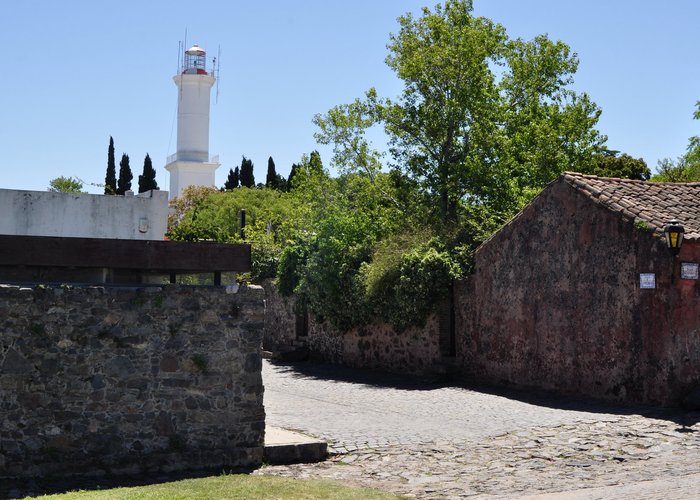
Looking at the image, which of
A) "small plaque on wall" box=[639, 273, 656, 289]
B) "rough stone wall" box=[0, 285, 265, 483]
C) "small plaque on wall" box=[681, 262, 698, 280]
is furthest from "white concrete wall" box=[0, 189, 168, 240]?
"small plaque on wall" box=[681, 262, 698, 280]

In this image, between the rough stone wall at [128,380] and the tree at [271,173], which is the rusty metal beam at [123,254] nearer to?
the rough stone wall at [128,380]

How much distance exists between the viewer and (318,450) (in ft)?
39.3

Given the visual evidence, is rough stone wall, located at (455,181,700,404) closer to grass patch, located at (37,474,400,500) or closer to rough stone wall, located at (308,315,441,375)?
rough stone wall, located at (308,315,441,375)

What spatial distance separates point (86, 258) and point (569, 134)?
74.4 feet

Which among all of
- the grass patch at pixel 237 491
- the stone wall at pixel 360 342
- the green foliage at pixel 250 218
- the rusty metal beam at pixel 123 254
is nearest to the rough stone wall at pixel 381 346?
the stone wall at pixel 360 342

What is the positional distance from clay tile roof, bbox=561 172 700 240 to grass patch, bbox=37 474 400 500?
8.35 m

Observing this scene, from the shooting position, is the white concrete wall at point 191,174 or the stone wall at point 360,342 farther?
the white concrete wall at point 191,174

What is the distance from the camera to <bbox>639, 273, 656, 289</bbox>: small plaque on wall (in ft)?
51.6

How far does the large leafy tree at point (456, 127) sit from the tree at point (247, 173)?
4404 cm

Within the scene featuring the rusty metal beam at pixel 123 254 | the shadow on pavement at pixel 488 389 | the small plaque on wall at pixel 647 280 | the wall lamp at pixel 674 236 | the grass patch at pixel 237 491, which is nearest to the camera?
the grass patch at pixel 237 491

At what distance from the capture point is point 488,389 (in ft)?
64.7

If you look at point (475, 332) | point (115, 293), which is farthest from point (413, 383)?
point (115, 293)

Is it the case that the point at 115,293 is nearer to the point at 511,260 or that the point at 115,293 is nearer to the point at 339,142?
the point at 511,260

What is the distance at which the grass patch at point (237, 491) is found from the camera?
31.6ft
